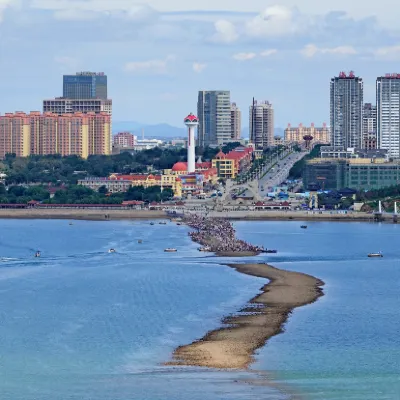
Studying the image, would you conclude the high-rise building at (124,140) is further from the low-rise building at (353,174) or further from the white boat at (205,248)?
the white boat at (205,248)

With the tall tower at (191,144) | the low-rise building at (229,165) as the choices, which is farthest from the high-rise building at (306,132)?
the tall tower at (191,144)

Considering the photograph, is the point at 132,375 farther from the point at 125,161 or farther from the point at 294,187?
the point at 125,161

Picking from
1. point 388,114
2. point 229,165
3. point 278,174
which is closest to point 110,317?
point 229,165

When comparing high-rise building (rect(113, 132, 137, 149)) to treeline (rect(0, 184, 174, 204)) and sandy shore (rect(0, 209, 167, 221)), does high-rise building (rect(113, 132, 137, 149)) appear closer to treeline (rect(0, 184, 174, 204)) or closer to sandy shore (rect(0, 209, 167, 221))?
treeline (rect(0, 184, 174, 204))

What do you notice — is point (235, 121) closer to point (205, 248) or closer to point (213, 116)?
point (213, 116)

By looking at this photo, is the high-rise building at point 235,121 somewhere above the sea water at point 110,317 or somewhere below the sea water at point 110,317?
above

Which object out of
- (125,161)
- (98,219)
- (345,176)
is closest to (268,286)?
(98,219)

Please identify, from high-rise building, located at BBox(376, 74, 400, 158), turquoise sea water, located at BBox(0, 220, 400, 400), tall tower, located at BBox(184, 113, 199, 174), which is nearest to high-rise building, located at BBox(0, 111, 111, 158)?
tall tower, located at BBox(184, 113, 199, 174)
